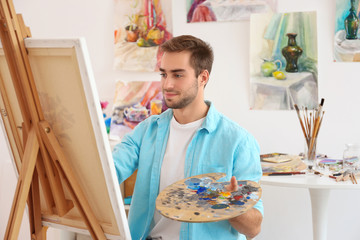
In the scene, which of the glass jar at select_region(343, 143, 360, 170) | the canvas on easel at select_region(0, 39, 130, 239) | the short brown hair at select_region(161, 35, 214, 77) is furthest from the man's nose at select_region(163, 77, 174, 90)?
the glass jar at select_region(343, 143, 360, 170)

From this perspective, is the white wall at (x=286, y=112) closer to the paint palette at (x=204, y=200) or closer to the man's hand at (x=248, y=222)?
the man's hand at (x=248, y=222)

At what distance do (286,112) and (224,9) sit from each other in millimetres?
693

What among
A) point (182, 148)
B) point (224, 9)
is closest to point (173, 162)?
point (182, 148)

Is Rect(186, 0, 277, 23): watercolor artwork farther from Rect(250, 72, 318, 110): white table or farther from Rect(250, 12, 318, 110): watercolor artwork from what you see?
Rect(250, 72, 318, 110): white table

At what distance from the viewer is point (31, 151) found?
3.49ft

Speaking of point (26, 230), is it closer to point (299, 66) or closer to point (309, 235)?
point (309, 235)

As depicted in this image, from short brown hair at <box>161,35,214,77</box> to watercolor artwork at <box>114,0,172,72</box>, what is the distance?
1.00 metres

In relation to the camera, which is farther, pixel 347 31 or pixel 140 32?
pixel 140 32

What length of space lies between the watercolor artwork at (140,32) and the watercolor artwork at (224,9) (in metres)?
0.17

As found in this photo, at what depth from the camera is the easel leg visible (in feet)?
3.48

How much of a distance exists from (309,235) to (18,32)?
2075 millimetres

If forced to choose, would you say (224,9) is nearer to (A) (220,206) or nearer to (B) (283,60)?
(B) (283,60)

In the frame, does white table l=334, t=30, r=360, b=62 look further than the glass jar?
Yes

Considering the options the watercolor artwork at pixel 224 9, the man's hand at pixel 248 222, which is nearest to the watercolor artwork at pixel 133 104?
the watercolor artwork at pixel 224 9
